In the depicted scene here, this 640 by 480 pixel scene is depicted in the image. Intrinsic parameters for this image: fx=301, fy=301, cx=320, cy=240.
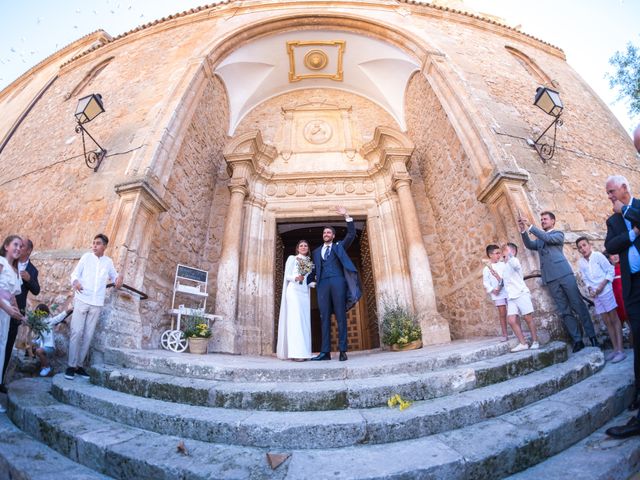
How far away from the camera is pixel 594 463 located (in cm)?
146

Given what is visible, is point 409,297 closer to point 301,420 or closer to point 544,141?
point 544,141

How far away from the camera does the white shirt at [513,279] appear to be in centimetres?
351

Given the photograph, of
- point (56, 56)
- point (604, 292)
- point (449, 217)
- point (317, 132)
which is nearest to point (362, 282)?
point (449, 217)

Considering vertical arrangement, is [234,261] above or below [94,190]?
below

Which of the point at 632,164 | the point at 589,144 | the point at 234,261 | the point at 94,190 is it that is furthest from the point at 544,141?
the point at 94,190

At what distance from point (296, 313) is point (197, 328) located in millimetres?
1736

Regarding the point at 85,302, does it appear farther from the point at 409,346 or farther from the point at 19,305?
the point at 409,346

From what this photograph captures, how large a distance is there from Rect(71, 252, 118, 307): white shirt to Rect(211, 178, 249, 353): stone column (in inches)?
90.2

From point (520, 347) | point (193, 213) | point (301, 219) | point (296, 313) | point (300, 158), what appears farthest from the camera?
point (300, 158)

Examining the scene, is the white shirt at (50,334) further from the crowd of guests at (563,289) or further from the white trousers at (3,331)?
the crowd of guests at (563,289)

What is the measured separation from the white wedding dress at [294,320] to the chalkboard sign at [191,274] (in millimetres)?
2117

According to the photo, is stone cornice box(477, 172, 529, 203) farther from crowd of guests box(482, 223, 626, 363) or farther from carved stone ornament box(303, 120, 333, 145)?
carved stone ornament box(303, 120, 333, 145)

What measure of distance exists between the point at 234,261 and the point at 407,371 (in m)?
4.28

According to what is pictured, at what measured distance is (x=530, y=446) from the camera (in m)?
1.56
